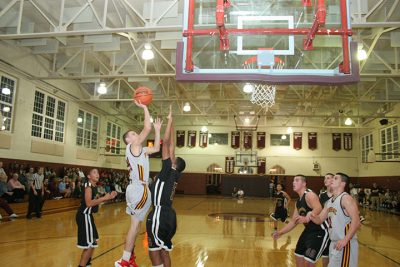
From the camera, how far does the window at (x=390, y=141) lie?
744 inches

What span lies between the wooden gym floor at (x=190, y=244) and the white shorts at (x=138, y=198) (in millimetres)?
1865

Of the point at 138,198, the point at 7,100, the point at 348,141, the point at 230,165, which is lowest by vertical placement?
the point at 138,198

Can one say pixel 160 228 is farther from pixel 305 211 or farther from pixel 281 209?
pixel 281 209

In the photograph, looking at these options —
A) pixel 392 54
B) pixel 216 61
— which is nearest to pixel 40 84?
pixel 216 61

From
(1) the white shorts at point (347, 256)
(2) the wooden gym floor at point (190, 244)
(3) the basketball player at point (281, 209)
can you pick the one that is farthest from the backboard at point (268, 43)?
(3) the basketball player at point (281, 209)

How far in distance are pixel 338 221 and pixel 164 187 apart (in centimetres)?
182

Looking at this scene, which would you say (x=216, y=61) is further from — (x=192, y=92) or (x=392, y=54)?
(x=192, y=92)

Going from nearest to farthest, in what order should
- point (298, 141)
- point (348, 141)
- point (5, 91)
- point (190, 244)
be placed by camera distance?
point (190, 244), point (5, 91), point (348, 141), point (298, 141)

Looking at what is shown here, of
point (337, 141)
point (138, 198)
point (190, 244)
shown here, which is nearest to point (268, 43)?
point (138, 198)

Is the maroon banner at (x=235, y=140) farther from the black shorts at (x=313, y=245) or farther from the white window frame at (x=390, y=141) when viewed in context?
the black shorts at (x=313, y=245)

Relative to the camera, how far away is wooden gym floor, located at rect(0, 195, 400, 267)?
585cm

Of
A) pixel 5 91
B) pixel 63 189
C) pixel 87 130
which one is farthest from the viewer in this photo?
pixel 87 130

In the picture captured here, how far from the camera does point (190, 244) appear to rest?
7328mm

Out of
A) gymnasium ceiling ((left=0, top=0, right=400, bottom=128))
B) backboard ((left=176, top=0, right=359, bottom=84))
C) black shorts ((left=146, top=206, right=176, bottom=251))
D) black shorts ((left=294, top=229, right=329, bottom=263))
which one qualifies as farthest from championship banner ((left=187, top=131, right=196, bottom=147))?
black shorts ((left=146, top=206, right=176, bottom=251))
